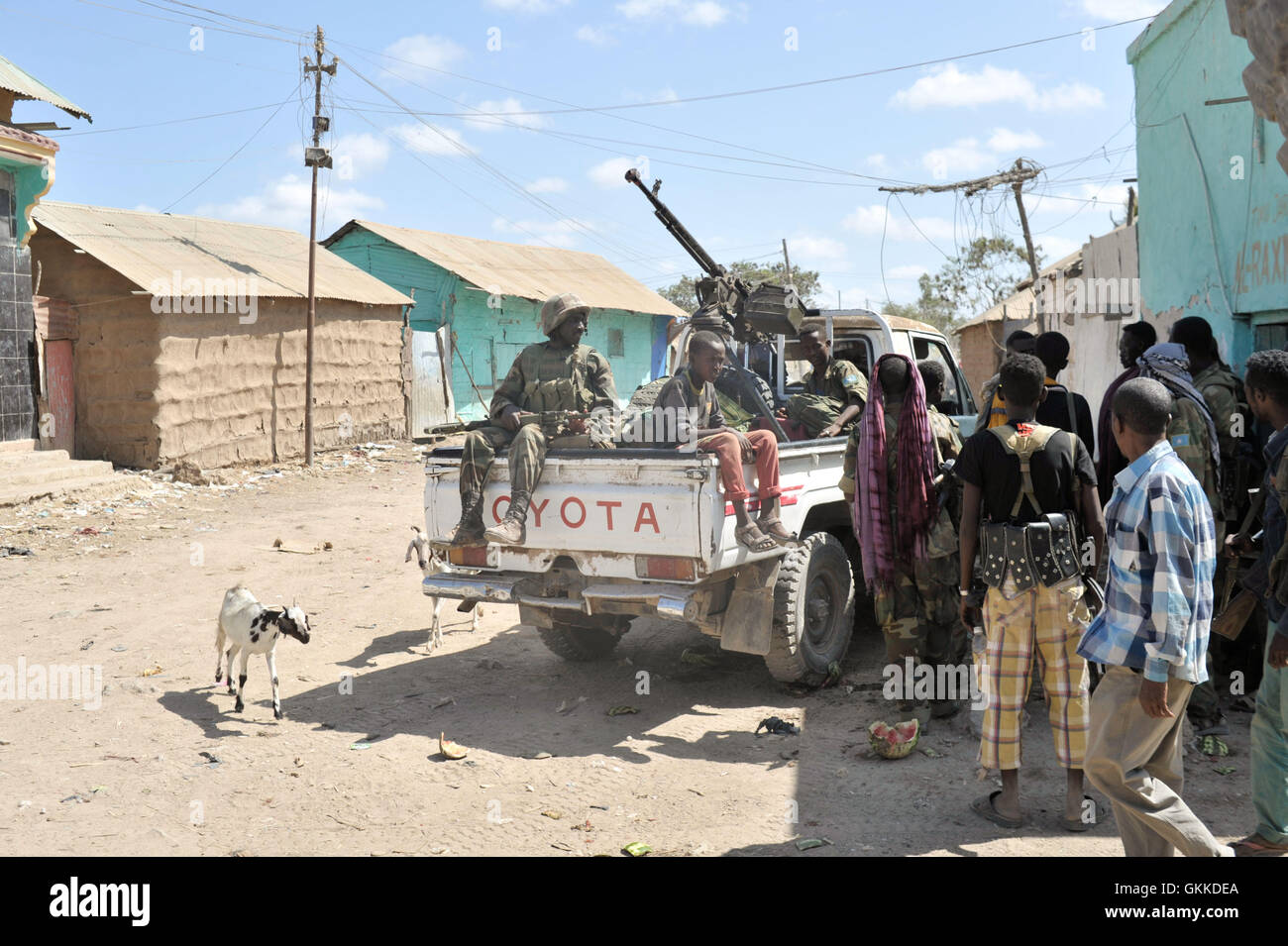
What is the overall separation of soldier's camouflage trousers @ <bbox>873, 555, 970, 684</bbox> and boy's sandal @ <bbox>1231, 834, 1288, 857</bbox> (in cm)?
179

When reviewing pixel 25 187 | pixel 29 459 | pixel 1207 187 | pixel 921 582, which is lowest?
pixel 921 582

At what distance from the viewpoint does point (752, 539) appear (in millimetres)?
5555

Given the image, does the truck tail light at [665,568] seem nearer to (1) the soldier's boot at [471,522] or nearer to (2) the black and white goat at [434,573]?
(1) the soldier's boot at [471,522]

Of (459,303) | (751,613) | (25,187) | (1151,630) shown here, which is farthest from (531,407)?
(459,303)

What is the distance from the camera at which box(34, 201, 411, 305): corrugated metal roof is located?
15.1 metres

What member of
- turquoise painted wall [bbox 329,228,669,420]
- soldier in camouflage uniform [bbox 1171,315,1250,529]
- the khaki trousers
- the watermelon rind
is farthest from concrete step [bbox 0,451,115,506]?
the khaki trousers

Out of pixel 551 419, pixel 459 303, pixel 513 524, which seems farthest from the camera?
pixel 459 303

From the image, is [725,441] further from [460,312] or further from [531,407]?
[460,312]

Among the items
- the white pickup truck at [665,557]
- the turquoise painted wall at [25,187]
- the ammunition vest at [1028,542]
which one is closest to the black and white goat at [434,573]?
the white pickup truck at [665,557]

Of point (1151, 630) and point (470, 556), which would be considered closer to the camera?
point (1151, 630)

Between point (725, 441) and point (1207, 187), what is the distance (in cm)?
645

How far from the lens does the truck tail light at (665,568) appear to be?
17.6 feet

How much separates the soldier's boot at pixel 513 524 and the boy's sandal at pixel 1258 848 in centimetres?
358

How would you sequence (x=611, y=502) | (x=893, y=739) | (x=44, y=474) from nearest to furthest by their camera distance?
(x=893, y=739) < (x=611, y=502) < (x=44, y=474)
